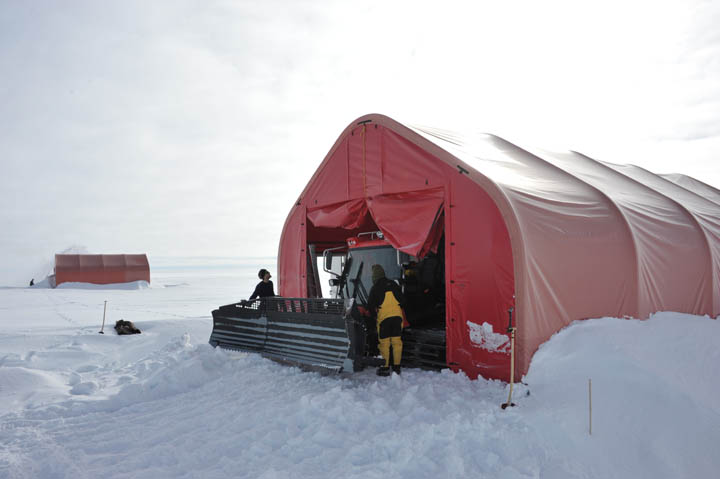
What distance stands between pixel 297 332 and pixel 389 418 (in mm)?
2539

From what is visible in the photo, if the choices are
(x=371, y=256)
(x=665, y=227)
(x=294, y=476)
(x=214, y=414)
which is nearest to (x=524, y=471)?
(x=294, y=476)

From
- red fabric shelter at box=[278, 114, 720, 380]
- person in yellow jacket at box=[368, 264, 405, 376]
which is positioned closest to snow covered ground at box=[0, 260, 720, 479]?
person in yellow jacket at box=[368, 264, 405, 376]

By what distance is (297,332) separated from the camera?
719cm

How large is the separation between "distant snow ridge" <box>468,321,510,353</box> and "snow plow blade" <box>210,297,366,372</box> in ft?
5.40

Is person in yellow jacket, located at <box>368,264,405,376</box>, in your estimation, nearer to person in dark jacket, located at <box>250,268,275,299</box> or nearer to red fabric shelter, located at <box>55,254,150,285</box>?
person in dark jacket, located at <box>250,268,275,299</box>

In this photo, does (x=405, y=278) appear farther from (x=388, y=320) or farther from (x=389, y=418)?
(x=389, y=418)

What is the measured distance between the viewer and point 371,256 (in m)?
9.10

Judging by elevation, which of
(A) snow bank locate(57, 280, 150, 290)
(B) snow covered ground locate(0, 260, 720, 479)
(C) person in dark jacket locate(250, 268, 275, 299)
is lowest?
(B) snow covered ground locate(0, 260, 720, 479)

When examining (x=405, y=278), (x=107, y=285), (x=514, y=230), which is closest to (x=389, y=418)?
(x=514, y=230)

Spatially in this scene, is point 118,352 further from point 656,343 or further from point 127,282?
point 127,282

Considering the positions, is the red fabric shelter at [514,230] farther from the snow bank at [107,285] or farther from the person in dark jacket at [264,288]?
the snow bank at [107,285]

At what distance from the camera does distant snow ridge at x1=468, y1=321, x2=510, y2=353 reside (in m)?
6.44

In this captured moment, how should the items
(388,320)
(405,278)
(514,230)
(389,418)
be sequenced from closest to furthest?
(389,418)
(514,230)
(388,320)
(405,278)

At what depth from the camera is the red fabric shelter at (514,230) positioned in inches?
253
